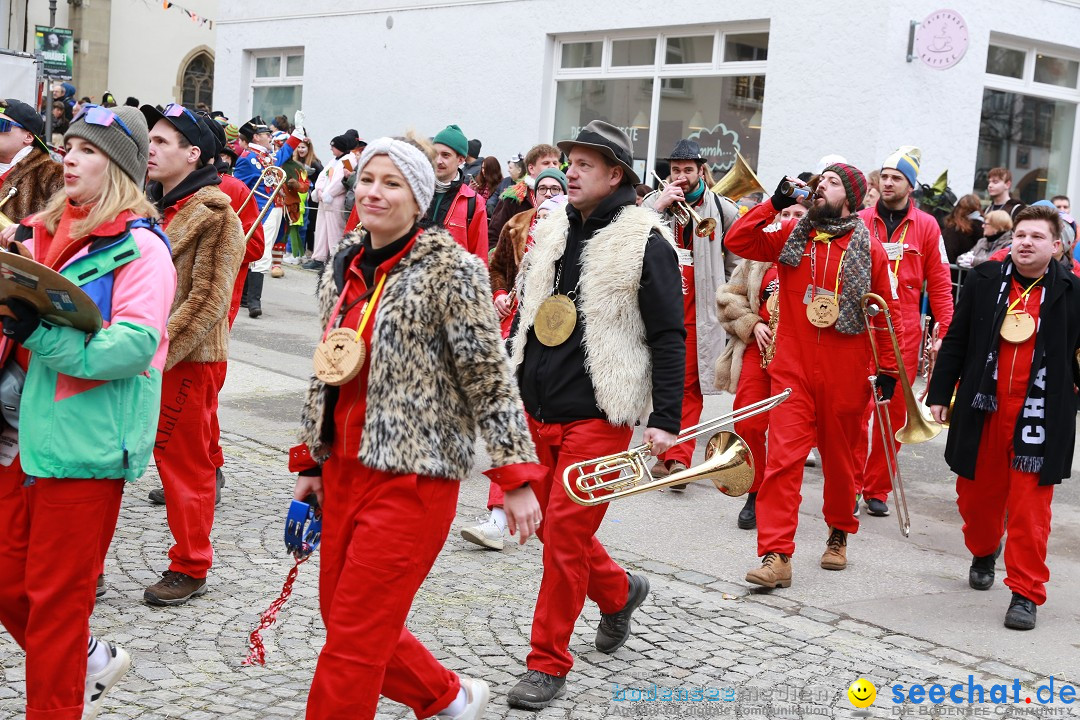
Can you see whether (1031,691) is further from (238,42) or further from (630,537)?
(238,42)

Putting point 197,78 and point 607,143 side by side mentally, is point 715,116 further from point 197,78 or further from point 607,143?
point 197,78

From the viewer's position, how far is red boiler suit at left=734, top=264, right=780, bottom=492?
7215mm

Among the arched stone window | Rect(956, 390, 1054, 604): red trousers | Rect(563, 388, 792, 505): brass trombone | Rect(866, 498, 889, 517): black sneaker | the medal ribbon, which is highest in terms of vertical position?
the arched stone window

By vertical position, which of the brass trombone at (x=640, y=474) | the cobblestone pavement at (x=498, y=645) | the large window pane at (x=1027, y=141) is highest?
the large window pane at (x=1027, y=141)

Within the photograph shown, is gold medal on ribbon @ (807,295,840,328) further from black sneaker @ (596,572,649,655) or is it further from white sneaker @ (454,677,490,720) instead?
white sneaker @ (454,677,490,720)

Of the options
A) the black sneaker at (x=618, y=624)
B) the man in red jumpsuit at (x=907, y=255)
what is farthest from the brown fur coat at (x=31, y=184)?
the man in red jumpsuit at (x=907, y=255)

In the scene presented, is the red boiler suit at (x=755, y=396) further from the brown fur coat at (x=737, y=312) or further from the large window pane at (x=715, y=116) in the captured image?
the large window pane at (x=715, y=116)

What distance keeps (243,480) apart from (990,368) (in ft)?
13.9

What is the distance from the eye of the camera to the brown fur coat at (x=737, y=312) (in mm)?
7820

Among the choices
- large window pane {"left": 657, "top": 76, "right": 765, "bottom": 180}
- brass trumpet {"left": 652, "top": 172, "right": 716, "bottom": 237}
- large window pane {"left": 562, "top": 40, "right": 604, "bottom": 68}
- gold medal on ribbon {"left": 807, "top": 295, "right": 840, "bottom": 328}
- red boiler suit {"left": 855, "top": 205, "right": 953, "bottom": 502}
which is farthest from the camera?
large window pane {"left": 562, "top": 40, "right": 604, "bottom": 68}

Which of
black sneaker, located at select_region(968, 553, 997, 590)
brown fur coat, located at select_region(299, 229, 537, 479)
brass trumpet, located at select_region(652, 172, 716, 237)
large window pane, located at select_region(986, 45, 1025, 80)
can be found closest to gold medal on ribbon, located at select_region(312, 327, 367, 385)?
brown fur coat, located at select_region(299, 229, 537, 479)

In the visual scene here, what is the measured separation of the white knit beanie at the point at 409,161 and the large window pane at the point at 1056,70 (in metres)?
13.9

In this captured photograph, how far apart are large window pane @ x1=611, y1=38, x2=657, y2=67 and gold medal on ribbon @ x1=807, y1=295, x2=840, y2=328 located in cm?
1164

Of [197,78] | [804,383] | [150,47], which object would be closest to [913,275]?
[804,383]
